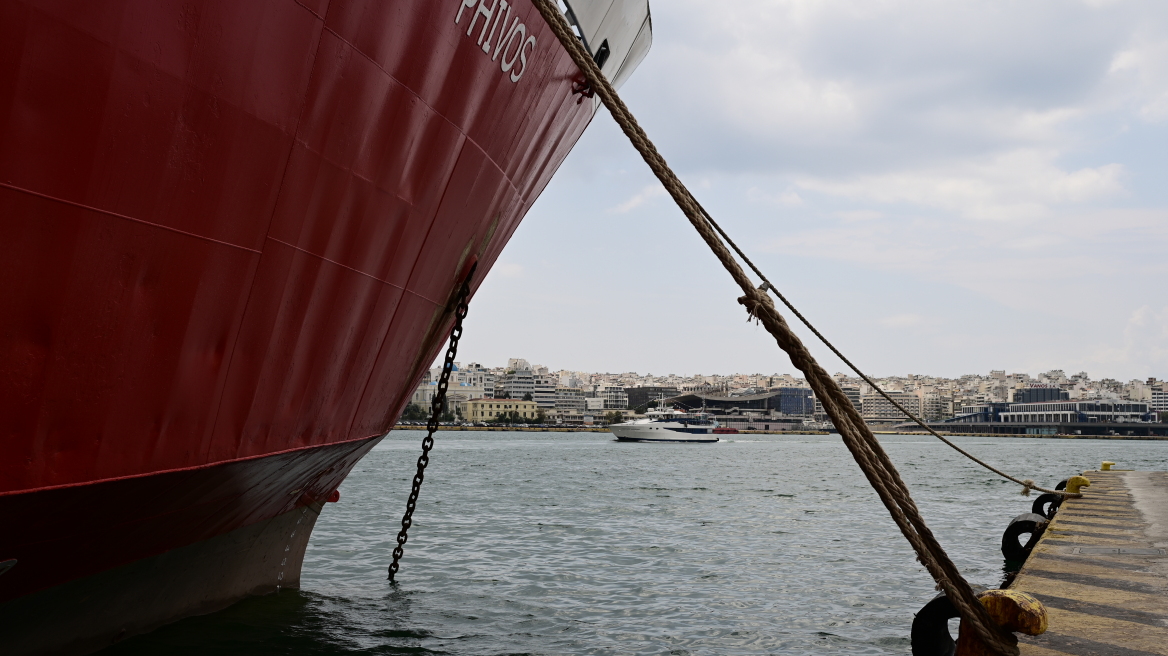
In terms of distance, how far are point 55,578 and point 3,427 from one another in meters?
1.59

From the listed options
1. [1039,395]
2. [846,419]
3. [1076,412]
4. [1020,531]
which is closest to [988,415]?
[1039,395]

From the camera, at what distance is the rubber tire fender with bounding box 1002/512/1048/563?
11367 mm

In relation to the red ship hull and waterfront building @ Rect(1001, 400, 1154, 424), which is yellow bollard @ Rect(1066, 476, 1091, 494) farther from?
waterfront building @ Rect(1001, 400, 1154, 424)

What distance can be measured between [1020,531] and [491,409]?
164286 mm

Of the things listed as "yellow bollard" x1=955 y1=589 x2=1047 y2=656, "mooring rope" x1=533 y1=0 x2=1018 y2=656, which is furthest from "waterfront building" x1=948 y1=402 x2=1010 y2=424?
"mooring rope" x1=533 y1=0 x2=1018 y2=656

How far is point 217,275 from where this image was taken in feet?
12.6

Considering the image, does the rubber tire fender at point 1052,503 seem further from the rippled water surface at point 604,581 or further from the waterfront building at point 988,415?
the waterfront building at point 988,415

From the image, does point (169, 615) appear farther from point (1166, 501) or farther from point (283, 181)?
point (1166, 501)

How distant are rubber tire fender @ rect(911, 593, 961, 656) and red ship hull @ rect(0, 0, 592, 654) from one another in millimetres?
3737

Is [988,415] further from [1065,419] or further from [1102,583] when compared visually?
[1102,583]

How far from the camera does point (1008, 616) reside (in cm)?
356

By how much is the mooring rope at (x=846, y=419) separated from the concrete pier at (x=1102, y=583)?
0.54 meters

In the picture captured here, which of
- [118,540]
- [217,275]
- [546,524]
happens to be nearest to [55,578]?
[118,540]

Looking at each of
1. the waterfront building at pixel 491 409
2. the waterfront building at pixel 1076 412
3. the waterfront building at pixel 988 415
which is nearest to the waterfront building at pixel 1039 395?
the waterfront building at pixel 1076 412
